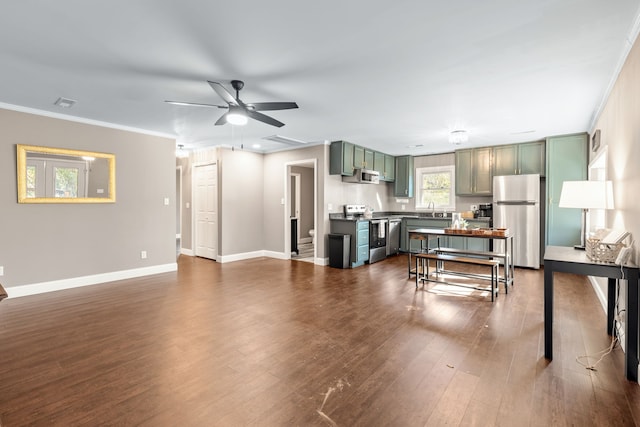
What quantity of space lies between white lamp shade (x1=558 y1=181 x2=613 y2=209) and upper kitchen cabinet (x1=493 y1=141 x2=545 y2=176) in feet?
12.1

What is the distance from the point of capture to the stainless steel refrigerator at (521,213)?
565 centimetres

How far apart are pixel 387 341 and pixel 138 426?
1.90 m

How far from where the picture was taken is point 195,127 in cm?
505

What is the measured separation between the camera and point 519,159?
617 centimetres

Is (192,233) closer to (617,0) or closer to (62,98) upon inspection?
(62,98)

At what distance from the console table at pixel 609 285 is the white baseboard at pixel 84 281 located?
5503mm

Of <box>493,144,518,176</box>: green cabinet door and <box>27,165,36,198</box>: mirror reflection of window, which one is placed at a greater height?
<box>493,144,518,176</box>: green cabinet door

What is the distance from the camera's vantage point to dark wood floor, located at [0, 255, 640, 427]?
1.81 m

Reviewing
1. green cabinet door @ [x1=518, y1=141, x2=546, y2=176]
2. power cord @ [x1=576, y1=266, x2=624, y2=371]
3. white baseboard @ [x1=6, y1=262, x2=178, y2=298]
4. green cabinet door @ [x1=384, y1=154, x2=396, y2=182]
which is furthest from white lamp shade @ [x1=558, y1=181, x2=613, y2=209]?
white baseboard @ [x1=6, y1=262, x2=178, y2=298]

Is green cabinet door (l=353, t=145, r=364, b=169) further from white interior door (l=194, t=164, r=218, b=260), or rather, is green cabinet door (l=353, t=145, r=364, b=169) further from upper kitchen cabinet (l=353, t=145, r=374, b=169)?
white interior door (l=194, t=164, r=218, b=260)

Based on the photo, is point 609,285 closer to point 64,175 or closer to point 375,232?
point 375,232

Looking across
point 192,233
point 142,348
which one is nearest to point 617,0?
point 142,348

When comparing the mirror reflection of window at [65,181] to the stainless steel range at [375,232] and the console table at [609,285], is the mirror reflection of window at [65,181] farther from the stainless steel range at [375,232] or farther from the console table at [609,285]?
the console table at [609,285]

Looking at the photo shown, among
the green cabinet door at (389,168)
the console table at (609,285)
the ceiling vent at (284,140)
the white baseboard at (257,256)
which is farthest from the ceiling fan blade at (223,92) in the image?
the green cabinet door at (389,168)
